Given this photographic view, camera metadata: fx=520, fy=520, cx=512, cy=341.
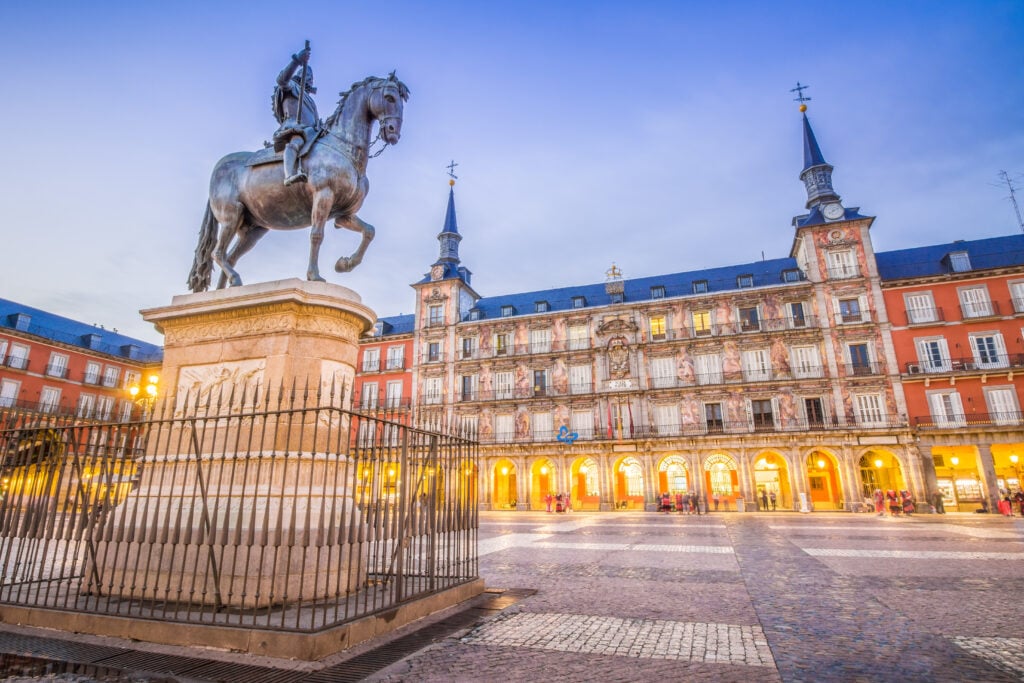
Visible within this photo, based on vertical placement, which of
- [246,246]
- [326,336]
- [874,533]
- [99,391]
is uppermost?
[99,391]

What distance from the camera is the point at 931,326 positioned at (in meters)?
27.6

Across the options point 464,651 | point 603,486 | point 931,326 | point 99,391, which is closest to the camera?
point 464,651

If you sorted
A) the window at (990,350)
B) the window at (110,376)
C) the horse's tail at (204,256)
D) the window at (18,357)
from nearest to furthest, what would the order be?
1. the horse's tail at (204,256)
2. the window at (990,350)
3. the window at (18,357)
4. the window at (110,376)

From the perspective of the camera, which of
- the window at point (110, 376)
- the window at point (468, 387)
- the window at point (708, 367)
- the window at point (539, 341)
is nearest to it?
the window at point (708, 367)

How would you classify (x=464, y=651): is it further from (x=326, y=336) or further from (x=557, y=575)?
(x=557, y=575)

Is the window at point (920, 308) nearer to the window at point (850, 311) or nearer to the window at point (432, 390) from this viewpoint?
the window at point (850, 311)

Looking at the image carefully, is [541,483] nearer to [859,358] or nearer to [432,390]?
[432,390]

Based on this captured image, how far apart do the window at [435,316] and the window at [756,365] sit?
1986cm

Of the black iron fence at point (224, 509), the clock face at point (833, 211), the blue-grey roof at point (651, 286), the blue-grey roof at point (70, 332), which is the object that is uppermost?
the clock face at point (833, 211)

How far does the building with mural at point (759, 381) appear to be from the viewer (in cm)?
2673

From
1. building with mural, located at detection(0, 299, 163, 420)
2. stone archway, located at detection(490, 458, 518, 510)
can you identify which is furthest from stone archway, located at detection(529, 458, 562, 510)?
building with mural, located at detection(0, 299, 163, 420)

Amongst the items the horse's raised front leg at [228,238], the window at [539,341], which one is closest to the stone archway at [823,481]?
the window at [539,341]

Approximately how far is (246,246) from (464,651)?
16.2 feet

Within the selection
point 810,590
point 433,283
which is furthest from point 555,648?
point 433,283
